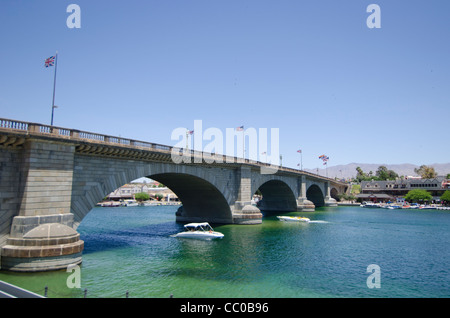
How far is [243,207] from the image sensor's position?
53.5 metres

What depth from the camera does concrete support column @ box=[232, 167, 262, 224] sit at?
2077 inches

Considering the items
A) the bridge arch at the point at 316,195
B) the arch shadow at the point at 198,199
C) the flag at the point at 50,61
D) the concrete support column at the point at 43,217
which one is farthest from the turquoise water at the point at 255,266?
the bridge arch at the point at 316,195

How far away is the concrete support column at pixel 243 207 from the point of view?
173 ft

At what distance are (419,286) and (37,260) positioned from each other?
2740 centimetres

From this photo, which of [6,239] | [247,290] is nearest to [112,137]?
[6,239]

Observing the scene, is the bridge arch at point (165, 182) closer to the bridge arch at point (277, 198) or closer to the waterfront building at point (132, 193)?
the bridge arch at point (277, 198)

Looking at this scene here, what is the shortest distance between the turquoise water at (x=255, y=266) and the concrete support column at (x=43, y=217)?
1077 mm

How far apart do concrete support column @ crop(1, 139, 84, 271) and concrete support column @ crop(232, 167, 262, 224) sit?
106 feet

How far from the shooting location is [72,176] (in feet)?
83.9

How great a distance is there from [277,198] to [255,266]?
63.1m

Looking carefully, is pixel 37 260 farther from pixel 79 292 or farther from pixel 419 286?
pixel 419 286

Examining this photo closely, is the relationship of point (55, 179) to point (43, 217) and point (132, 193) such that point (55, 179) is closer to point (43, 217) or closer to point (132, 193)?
point (43, 217)

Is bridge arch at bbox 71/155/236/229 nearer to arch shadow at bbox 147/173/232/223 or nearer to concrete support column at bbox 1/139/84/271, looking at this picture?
arch shadow at bbox 147/173/232/223

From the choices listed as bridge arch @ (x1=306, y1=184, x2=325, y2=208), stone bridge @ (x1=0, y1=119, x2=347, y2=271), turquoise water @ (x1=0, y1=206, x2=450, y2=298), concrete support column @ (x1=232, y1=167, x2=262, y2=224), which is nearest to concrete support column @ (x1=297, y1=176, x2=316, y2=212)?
bridge arch @ (x1=306, y1=184, x2=325, y2=208)
